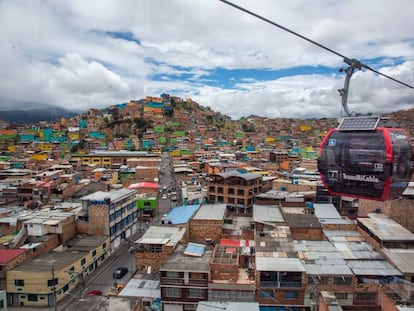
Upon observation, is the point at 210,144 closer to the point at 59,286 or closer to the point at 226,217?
the point at 226,217

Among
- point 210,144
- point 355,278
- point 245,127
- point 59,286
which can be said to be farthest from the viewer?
point 245,127

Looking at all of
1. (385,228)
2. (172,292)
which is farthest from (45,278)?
(385,228)

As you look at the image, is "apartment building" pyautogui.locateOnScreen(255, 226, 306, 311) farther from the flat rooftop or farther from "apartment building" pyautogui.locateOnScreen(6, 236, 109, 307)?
"apartment building" pyautogui.locateOnScreen(6, 236, 109, 307)

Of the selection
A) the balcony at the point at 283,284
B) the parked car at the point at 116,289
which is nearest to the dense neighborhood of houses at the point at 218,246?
the balcony at the point at 283,284

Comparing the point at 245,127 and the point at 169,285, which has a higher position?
the point at 245,127

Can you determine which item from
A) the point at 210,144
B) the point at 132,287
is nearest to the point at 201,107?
the point at 210,144

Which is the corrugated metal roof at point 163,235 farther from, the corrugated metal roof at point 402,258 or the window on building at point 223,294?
the corrugated metal roof at point 402,258
